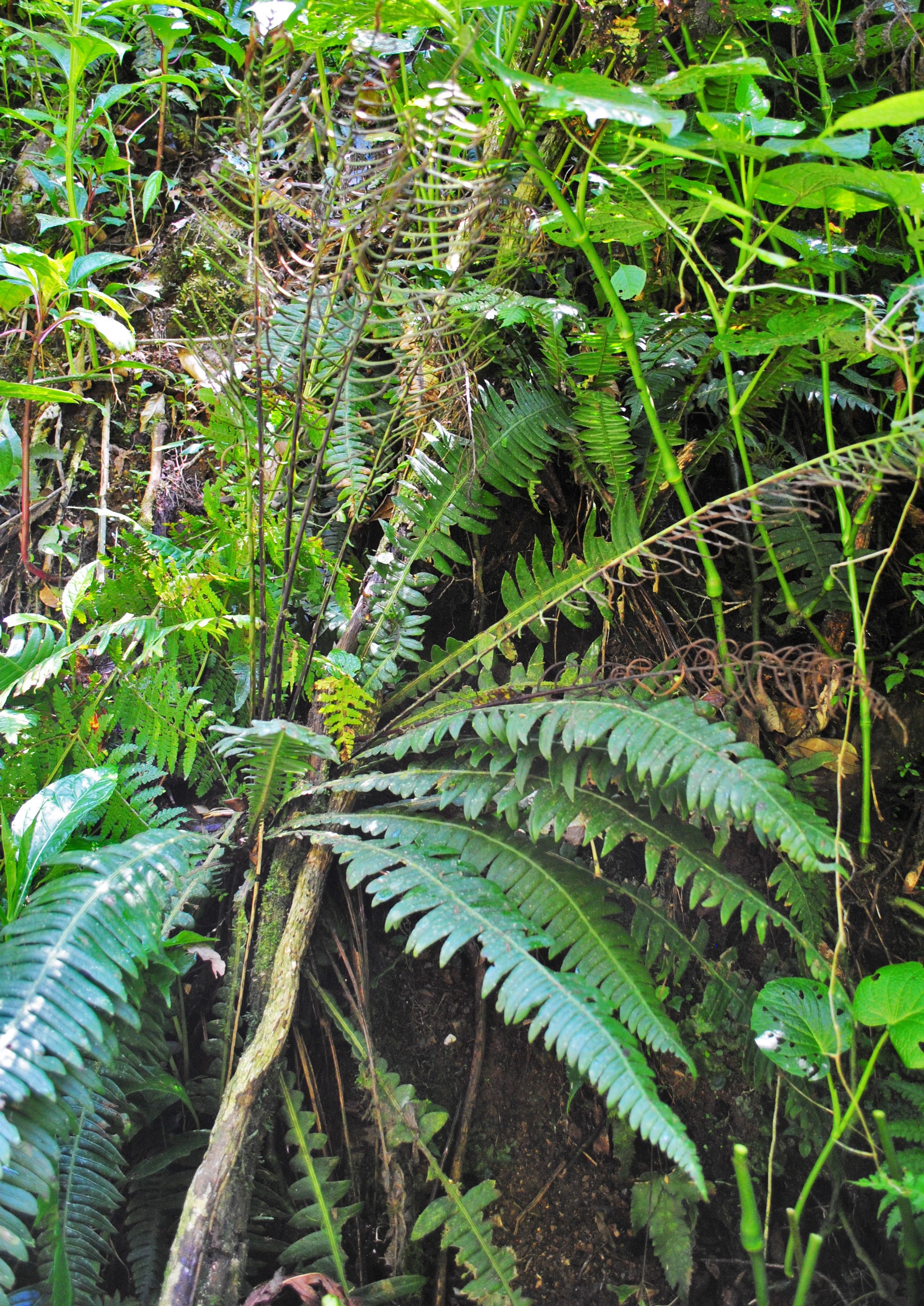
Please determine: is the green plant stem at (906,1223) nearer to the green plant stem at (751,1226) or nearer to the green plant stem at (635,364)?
the green plant stem at (751,1226)

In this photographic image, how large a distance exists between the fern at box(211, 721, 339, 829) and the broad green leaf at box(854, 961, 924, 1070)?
2.92ft

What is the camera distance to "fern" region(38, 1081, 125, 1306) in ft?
3.77

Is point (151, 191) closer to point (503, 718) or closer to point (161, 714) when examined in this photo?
point (161, 714)

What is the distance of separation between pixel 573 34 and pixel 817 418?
102 cm

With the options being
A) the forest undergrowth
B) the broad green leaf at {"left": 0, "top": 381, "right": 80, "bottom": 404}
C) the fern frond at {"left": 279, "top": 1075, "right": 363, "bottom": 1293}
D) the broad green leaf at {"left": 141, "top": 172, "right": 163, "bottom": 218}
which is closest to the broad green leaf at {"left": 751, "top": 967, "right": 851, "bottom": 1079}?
the forest undergrowth

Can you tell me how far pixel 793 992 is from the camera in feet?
4.19

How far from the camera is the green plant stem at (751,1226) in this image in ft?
3.35

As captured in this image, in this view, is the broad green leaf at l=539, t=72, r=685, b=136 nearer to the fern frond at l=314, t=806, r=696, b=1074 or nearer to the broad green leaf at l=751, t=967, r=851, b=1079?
the fern frond at l=314, t=806, r=696, b=1074

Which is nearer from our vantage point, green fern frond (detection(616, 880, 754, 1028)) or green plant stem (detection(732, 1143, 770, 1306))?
green plant stem (detection(732, 1143, 770, 1306))

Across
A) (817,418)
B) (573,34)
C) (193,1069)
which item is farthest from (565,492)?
(193,1069)

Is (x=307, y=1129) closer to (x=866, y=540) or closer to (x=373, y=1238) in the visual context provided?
(x=373, y=1238)

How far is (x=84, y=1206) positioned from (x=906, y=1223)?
121 cm

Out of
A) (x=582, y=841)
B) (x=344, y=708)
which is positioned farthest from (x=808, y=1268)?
(x=344, y=708)

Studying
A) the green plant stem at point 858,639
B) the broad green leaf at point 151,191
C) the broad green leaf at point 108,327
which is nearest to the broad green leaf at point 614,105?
the green plant stem at point 858,639
